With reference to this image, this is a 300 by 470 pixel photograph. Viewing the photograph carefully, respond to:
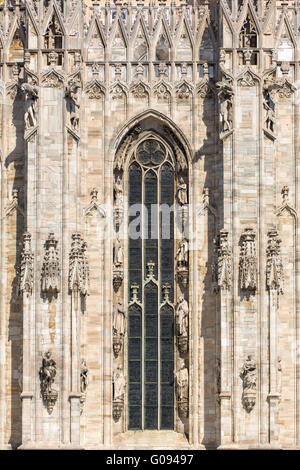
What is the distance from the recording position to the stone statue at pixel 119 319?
42.2 m

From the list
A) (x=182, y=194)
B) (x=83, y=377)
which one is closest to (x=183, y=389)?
(x=83, y=377)

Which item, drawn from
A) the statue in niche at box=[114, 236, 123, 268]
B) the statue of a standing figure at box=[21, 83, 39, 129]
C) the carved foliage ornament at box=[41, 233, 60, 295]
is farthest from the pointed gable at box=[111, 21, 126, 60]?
the carved foliage ornament at box=[41, 233, 60, 295]

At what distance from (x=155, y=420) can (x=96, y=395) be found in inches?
62.5

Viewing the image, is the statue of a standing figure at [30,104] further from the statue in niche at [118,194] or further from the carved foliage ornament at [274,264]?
the carved foliage ornament at [274,264]

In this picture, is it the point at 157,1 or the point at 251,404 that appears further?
the point at 157,1

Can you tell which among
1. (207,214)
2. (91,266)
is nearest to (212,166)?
(207,214)

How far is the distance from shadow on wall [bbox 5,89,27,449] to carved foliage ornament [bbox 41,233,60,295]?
115 cm

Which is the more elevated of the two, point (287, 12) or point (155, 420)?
point (287, 12)

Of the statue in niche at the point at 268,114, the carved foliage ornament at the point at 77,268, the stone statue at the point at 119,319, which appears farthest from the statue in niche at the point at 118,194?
the statue in niche at the point at 268,114

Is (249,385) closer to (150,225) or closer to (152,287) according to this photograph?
(152,287)

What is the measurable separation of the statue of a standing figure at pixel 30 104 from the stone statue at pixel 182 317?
18.4 feet

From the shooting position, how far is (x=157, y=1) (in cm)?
4409

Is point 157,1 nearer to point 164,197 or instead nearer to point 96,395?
point 164,197
